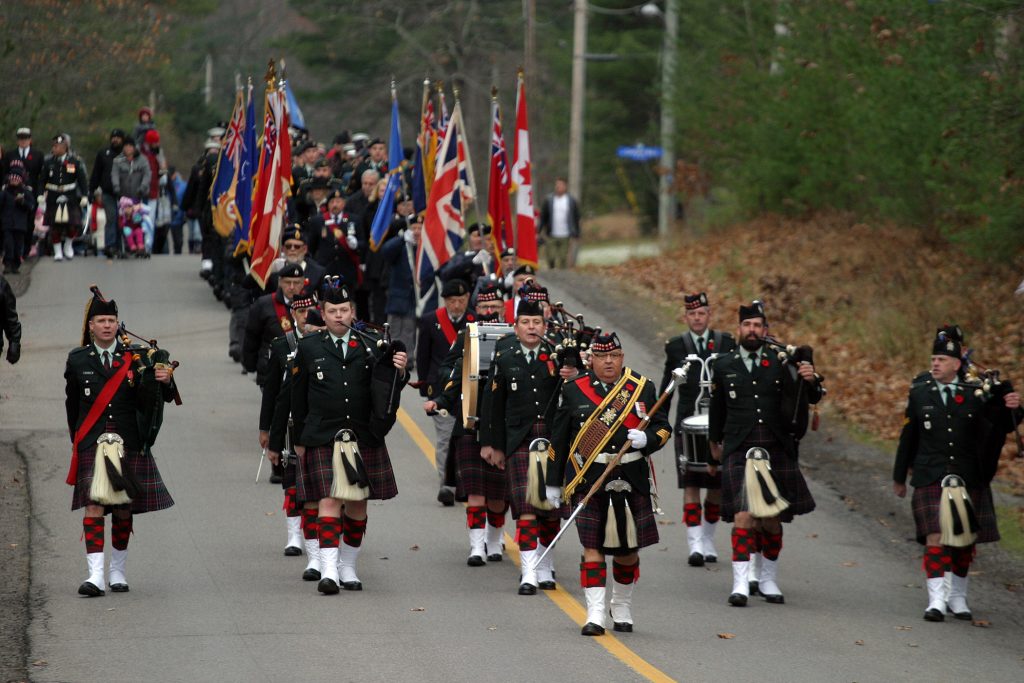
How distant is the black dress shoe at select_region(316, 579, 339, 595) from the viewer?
38.0ft

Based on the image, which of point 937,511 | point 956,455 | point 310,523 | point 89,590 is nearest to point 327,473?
point 310,523

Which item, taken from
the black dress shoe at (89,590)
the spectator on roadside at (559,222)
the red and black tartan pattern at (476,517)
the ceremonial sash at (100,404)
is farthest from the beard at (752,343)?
the spectator on roadside at (559,222)

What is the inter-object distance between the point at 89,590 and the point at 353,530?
71.6 inches

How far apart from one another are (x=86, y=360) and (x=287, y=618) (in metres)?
2.39

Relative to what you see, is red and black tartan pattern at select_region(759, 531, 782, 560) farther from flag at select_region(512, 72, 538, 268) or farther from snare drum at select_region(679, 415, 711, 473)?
flag at select_region(512, 72, 538, 268)

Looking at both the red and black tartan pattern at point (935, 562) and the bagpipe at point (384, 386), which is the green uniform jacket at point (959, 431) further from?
the bagpipe at point (384, 386)

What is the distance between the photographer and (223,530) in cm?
1366

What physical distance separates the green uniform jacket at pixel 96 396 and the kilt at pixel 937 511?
17.3ft

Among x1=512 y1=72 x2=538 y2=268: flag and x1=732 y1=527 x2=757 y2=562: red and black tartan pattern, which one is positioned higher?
x1=512 y1=72 x2=538 y2=268: flag

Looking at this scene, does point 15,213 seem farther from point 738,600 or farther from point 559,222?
point 738,600

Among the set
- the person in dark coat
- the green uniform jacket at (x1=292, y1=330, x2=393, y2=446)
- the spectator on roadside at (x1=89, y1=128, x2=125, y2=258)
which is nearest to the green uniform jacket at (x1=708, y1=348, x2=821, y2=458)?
the person in dark coat

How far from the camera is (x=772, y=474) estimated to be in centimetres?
1227

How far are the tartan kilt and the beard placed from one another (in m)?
1.56

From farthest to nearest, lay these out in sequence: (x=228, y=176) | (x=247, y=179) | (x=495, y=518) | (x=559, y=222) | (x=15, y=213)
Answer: (x=559, y=222) → (x=228, y=176) → (x=15, y=213) → (x=247, y=179) → (x=495, y=518)
